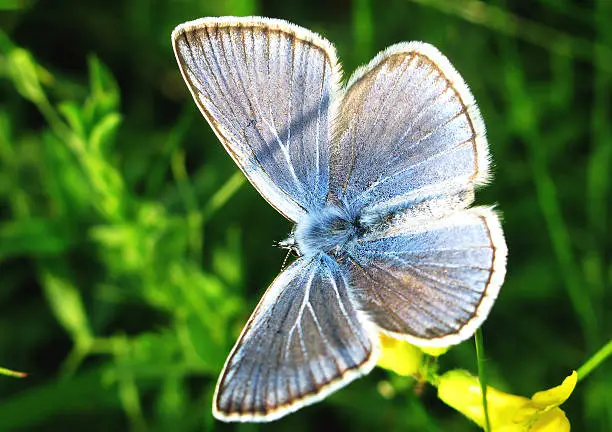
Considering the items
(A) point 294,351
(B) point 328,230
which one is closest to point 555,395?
(A) point 294,351

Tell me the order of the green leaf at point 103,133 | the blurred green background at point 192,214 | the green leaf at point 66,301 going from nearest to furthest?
the green leaf at point 103,133 < the blurred green background at point 192,214 < the green leaf at point 66,301

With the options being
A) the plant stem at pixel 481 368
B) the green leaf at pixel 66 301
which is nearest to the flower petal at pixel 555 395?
the plant stem at pixel 481 368

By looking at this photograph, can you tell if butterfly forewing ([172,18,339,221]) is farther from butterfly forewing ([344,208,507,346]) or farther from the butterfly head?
butterfly forewing ([344,208,507,346])

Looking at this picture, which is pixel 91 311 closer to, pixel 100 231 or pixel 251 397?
pixel 100 231

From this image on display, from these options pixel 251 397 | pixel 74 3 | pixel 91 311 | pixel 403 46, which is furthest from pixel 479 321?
pixel 74 3

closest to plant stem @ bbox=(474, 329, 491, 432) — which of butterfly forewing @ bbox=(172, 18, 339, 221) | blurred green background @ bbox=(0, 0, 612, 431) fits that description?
blurred green background @ bbox=(0, 0, 612, 431)

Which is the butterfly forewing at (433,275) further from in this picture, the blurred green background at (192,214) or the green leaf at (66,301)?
the green leaf at (66,301)
